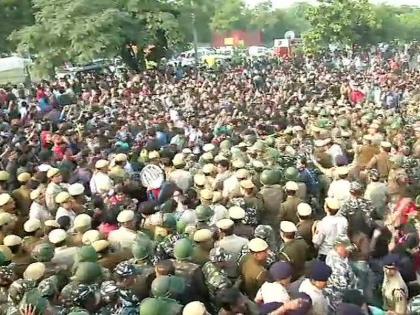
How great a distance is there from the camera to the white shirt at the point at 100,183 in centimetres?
956

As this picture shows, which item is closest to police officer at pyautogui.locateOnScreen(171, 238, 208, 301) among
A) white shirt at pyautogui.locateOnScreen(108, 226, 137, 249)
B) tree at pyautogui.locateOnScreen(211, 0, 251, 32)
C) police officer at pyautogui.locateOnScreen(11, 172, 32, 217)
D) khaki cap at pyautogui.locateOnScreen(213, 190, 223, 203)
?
white shirt at pyautogui.locateOnScreen(108, 226, 137, 249)

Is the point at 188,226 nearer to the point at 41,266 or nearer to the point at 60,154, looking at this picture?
the point at 41,266

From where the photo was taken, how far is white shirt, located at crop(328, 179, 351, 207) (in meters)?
8.23

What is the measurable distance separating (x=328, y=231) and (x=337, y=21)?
2893 centimetres

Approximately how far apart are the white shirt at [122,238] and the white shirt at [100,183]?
239 centimetres

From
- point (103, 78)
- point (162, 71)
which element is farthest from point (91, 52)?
Result: point (162, 71)

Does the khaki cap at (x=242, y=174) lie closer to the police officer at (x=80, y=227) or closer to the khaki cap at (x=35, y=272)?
the police officer at (x=80, y=227)

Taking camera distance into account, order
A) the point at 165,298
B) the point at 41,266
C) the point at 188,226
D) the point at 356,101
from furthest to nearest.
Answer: the point at 356,101 < the point at 188,226 < the point at 41,266 < the point at 165,298

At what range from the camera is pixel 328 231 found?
707 centimetres

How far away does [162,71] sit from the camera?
1065 inches

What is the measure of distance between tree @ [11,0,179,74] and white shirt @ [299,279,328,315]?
1913cm

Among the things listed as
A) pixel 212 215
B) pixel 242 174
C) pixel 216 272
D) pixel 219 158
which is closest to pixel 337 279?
pixel 216 272

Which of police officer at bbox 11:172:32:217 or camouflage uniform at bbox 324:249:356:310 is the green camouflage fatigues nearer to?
camouflage uniform at bbox 324:249:356:310

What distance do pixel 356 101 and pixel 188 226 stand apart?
13.2 m
